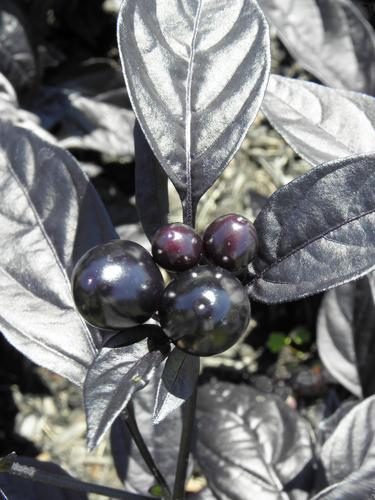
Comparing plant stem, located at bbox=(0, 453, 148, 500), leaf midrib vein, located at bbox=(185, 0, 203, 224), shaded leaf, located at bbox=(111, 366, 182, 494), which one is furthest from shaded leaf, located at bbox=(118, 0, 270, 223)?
shaded leaf, located at bbox=(111, 366, 182, 494)

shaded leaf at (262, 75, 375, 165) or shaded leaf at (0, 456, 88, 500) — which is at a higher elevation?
shaded leaf at (262, 75, 375, 165)

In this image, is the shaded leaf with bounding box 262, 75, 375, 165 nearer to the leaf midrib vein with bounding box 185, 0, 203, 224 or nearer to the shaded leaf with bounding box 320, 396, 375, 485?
the leaf midrib vein with bounding box 185, 0, 203, 224

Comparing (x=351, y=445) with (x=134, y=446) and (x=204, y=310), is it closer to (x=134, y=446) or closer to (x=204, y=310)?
(x=134, y=446)

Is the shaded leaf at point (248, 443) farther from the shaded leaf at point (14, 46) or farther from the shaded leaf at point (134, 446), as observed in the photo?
the shaded leaf at point (14, 46)

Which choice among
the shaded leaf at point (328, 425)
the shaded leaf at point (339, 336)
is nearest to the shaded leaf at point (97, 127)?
the shaded leaf at point (339, 336)

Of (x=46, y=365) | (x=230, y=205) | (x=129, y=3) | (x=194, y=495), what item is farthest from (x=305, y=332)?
(x=129, y=3)

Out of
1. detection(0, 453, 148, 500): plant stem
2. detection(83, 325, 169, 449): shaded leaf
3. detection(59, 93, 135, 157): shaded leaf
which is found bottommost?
detection(59, 93, 135, 157): shaded leaf
